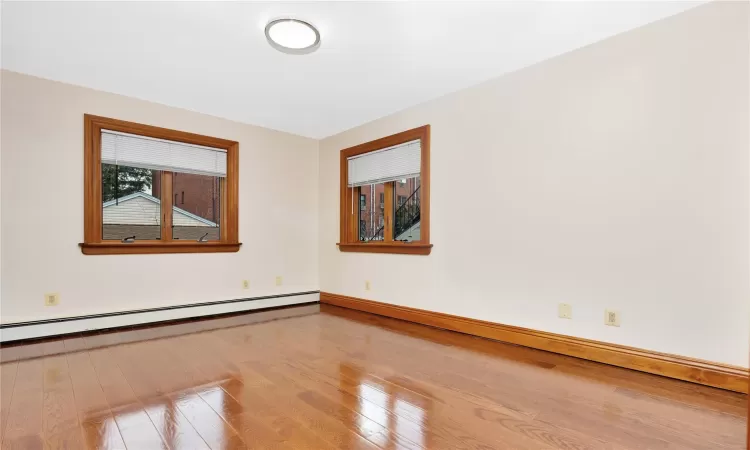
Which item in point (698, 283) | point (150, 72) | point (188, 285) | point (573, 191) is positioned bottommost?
point (188, 285)

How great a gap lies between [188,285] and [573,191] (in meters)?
3.82

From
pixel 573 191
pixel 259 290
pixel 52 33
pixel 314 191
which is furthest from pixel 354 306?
pixel 52 33

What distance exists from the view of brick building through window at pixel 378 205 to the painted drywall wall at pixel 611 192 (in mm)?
425

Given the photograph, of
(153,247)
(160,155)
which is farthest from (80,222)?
(160,155)

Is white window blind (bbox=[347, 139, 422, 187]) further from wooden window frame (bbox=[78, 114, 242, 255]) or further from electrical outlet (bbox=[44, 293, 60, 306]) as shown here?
electrical outlet (bbox=[44, 293, 60, 306])

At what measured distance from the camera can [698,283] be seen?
2.26 metres

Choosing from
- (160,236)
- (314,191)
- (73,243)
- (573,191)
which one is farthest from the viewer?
(314,191)

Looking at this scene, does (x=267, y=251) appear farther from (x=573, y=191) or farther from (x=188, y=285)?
(x=573, y=191)

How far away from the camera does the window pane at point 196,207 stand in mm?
4133

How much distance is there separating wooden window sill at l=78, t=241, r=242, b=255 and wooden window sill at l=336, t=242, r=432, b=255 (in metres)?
1.32

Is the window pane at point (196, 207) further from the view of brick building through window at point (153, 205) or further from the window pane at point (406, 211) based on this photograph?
the window pane at point (406, 211)

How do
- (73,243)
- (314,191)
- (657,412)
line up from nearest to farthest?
(657,412) → (73,243) → (314,191)

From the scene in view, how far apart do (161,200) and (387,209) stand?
2.47 metres

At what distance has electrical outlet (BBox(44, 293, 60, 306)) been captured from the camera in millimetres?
3244
